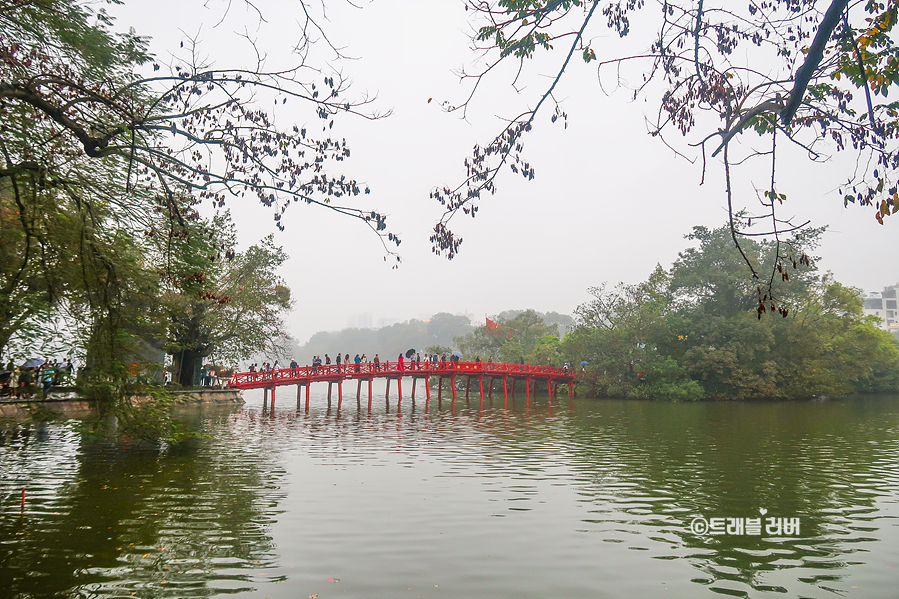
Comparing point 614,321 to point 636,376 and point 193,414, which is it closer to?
point 636,376

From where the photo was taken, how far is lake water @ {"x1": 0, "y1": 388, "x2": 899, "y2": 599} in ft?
17.3

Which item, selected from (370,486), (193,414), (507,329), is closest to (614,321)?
(507,329)

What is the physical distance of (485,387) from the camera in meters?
49.2

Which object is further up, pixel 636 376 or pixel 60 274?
pixel 60 274

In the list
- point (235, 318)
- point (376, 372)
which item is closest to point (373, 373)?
point (376, 372)

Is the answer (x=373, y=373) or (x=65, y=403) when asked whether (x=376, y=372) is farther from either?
(x=65, y=403)

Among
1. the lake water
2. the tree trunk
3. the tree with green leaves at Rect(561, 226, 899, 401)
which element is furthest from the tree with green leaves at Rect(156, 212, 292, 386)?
the tree with green leaves at Rect(561, 226, 899, 401)

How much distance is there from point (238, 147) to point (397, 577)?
423 centimetres

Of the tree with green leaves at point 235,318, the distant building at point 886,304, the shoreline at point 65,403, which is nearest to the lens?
the shoreline at point 65,403

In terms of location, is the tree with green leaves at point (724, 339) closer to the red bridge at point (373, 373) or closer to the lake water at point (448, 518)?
the red bridge at point (373, 373)

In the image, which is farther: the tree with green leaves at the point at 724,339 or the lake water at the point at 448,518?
the tree with green leaves at the point at 724,339

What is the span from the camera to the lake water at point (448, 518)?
17.3 feet

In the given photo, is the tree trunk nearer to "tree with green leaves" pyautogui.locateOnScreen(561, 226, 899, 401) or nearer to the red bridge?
the red bridge

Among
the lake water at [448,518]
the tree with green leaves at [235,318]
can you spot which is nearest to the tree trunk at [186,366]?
the tree with green leaves at [235,318]
